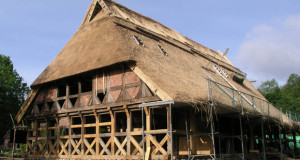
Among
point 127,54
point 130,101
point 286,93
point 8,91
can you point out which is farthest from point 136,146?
point 286,93

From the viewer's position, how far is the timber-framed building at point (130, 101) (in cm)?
1231

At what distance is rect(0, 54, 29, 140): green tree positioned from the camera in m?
36.0

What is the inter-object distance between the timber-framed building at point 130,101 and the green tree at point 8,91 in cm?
2001

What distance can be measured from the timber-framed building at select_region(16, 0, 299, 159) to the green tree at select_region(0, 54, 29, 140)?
20.0 metres

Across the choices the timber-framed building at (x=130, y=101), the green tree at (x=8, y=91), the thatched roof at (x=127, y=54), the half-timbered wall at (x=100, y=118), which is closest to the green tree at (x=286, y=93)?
the timber-framed building at (x=130, y=101)

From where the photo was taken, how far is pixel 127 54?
13.2 m

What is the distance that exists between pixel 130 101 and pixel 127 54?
2.04 m

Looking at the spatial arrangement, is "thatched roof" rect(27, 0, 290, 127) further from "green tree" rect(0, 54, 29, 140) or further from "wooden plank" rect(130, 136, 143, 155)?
"green tree" rect(0, 54, 29, 140)

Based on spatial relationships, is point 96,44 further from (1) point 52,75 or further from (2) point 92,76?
(1) point 52,75

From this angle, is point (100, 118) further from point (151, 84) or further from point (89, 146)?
point (151, 84)

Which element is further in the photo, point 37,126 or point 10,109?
point 10,109

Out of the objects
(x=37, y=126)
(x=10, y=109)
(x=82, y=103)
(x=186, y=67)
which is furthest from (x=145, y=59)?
(x=10, y=109)

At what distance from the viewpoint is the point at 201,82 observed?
15023 millimetres

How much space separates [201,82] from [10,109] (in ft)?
95.5
